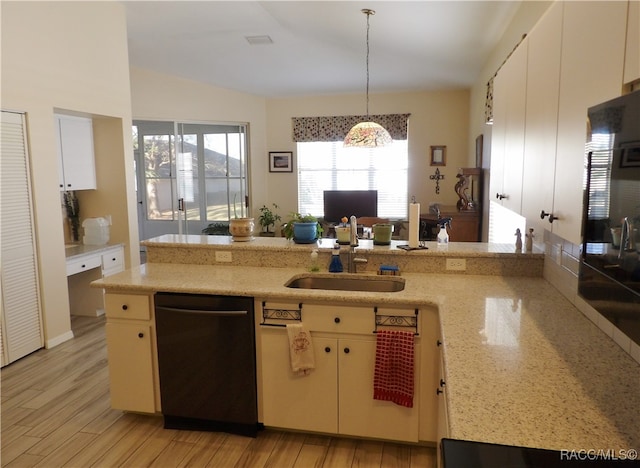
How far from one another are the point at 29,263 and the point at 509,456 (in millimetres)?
3816

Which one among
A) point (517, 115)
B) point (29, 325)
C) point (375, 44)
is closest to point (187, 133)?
point (375, 44)

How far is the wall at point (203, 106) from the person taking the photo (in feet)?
19.7

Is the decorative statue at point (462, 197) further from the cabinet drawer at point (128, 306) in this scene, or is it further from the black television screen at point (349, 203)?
the cabinet drawer at point (128, 306)

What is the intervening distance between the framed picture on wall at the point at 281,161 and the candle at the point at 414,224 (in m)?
5.23

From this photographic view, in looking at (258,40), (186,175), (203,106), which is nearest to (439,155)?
(258,40)

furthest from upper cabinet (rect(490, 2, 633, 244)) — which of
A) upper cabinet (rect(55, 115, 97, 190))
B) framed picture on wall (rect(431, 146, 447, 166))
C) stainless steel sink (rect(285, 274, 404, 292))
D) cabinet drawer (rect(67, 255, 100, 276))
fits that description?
framed picture on wall (rect(431, 146, 447, 166))

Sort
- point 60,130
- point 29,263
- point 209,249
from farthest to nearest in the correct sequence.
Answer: point 60,130, point 29,263, point 209,249

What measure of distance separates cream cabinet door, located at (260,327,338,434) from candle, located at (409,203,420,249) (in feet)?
2.88

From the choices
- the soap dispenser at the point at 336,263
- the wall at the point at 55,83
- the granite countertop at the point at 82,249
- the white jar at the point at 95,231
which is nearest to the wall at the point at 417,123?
the wall at the point at 55,83

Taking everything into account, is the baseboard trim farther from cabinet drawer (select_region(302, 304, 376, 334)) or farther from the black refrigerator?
the black refrigerator

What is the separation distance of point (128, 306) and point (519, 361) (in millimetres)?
2079

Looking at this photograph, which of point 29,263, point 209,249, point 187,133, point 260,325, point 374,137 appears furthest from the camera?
point 187,133

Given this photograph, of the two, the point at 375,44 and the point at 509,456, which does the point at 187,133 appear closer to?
the point at 375,44

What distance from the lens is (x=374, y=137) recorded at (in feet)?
15.4
